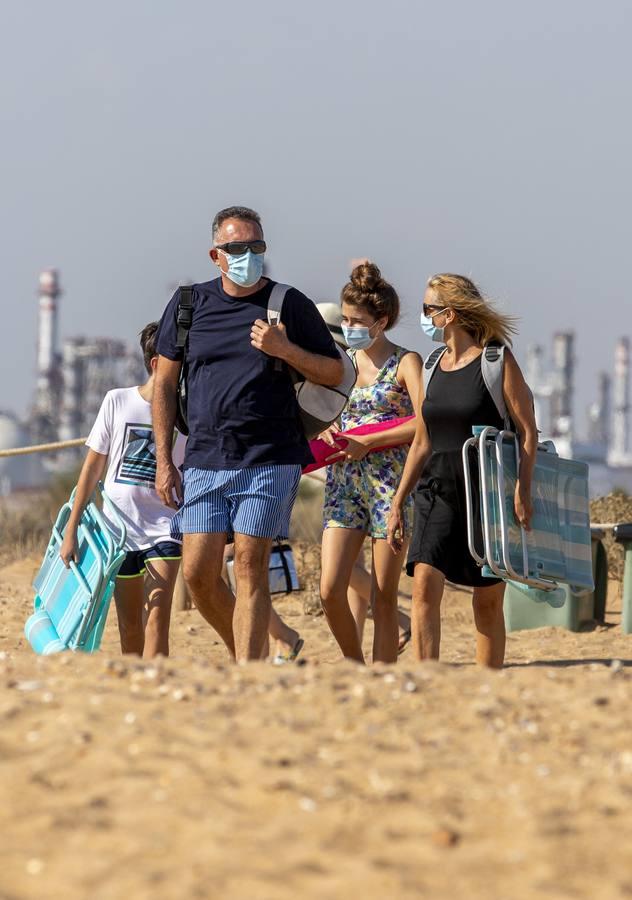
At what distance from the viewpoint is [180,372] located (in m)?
6.09

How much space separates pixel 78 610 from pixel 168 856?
3.06m

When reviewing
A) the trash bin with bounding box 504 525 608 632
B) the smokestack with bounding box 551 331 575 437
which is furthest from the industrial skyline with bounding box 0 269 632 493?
the trash bin with bounding box 504 525 608 632

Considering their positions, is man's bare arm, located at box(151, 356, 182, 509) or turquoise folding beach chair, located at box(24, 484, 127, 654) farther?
turquoise folding beach chair, located at box(24, 484, 127, 654)

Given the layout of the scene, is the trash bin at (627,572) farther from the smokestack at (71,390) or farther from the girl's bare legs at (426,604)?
the smokestack at (71,390)

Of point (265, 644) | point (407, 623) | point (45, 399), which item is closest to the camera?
point (265, 644)

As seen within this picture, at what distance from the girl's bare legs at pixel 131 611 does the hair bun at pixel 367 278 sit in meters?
1.62

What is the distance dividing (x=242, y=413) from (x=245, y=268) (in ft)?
1.83

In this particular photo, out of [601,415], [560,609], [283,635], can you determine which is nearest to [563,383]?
[601,415]

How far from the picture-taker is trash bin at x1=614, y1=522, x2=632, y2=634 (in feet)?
31.7

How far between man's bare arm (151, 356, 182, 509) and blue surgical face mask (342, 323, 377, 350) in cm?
103

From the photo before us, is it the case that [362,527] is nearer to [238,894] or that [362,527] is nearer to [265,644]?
[265,644]

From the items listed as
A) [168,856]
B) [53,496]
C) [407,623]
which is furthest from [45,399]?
[168,856]

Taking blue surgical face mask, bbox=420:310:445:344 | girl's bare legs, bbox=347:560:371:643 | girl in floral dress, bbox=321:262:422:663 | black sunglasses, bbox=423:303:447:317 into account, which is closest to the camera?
black sunglasses, bbox=423:303:447:317

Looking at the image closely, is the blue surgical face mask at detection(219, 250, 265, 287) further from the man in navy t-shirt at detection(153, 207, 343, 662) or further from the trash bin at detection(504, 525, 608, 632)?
the trash bin at detection(504, 525, 608, 632)
